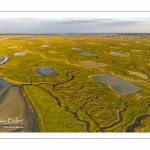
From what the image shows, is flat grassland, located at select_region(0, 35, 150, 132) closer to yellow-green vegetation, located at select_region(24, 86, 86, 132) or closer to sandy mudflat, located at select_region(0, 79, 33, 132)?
yellow-green vegetation, located at select_region(24, 86, 86, 132)

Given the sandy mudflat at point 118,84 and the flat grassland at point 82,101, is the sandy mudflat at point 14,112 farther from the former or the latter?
the sandy mudflat at point 118,84

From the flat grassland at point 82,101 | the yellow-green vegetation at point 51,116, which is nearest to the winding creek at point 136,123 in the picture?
the flat grassland at point 82,101

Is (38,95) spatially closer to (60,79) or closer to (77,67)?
(60,79)

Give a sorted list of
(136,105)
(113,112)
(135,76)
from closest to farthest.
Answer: (113,112) → (136,105) → (135,76)

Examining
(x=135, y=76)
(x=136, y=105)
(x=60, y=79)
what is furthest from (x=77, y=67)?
(x=136, y=105)

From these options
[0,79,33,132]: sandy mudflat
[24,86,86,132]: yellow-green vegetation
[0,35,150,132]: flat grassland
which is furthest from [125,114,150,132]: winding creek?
[0,79,33,132]: sandy mudflat
